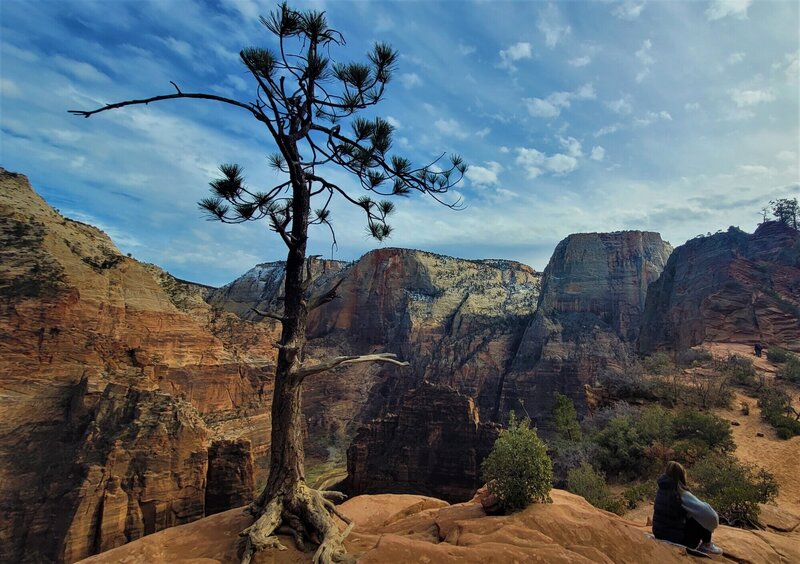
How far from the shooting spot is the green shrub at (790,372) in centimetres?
1903

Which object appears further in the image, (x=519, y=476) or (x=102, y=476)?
(x=102, y=476)

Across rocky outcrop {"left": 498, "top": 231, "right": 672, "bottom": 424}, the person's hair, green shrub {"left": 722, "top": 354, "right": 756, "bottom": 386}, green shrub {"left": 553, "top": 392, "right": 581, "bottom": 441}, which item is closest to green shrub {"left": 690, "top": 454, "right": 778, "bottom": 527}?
the person's hair

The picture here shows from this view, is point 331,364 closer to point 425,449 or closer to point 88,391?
point 88,391

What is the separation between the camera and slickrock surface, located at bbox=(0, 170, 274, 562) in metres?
14.4

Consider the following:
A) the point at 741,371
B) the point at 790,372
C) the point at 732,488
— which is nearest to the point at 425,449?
the point at 741,371

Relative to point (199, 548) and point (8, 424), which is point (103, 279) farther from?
point (199, 548)

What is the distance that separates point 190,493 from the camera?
645 inches

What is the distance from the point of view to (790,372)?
19.5 meters

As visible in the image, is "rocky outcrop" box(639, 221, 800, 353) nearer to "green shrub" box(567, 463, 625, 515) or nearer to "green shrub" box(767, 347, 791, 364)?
"green shrub" box(767, 347, 791, 364)

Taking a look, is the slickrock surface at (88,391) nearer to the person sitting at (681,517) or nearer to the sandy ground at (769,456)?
the sandy ground at (769,456)

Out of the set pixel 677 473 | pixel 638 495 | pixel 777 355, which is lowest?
pixel 638 495

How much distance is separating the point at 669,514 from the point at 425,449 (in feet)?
71.4

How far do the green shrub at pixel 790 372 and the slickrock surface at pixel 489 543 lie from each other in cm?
1852

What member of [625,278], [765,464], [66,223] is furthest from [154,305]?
[625,278]
